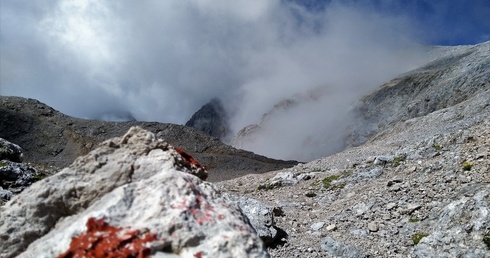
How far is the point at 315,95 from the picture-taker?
7279 inches

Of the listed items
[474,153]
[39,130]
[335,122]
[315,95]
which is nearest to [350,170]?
[474,153]

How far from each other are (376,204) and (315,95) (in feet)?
555

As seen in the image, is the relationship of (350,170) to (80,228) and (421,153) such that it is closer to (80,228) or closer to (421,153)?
(421,153)

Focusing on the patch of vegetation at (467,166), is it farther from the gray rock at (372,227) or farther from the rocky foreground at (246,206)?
the gray rock at (372,227)

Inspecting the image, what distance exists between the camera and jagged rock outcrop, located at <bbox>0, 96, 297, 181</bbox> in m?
97.4

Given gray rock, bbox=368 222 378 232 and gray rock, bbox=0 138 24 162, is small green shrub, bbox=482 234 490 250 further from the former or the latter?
gray rock, bbox=0 138 24 162

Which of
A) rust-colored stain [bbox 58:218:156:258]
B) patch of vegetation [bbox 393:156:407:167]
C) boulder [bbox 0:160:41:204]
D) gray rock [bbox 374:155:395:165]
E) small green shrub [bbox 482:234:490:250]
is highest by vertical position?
gray rock [bbox 374:155:395:165]

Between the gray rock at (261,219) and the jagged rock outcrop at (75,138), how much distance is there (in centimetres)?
6785

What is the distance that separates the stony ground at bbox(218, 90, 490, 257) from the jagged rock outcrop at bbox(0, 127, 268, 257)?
34.7 ft

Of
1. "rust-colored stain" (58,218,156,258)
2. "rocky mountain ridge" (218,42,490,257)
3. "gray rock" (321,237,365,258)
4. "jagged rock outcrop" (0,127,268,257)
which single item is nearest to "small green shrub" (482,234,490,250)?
"rocky mountain ridge" (218,42,490,257)

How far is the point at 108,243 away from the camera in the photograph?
4828mm

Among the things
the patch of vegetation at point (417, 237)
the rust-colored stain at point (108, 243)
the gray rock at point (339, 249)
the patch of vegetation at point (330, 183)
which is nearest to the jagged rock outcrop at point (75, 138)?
the patch of vegetation at point (330, 183)

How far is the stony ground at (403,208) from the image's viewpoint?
14.5 metres

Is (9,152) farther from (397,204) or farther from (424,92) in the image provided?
(424,92)
